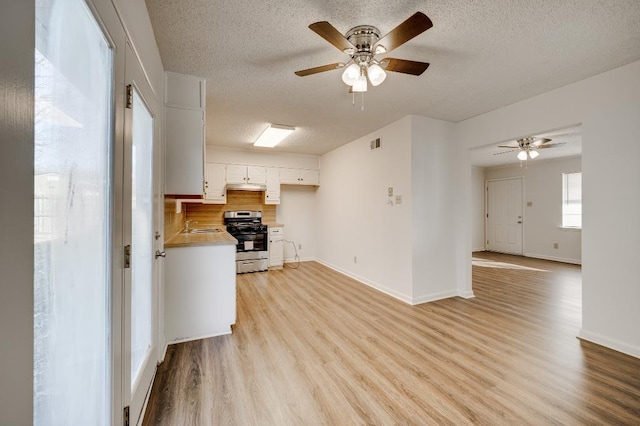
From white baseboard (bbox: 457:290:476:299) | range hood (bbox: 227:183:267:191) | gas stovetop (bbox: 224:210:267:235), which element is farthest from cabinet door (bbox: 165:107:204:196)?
white baseboard (bbox: 457:290:476:299)

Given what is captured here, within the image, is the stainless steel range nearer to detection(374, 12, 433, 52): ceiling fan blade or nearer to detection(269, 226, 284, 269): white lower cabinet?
detection(269, 226, 284, 269): white lower cabinet

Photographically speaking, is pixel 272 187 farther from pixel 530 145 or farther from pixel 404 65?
pixel 530 145

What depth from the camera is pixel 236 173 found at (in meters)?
5.45

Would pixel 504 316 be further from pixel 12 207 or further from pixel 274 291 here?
pixel 12 207

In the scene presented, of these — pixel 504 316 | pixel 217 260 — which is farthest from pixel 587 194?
pixel 217 260

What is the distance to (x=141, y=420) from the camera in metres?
1.56

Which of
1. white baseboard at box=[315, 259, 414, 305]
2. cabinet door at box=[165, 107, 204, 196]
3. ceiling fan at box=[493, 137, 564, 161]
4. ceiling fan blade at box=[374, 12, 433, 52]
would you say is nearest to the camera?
ceiling fan blade at box=[374, 12, 433, 52]

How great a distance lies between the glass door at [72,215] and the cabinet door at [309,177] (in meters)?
4.95

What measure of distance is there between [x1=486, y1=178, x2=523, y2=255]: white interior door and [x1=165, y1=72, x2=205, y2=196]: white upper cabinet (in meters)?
7.82

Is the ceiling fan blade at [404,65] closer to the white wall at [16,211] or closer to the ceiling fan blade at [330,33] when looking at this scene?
the ceiling fan blade at [330,33]

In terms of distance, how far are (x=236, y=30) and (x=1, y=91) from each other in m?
1.79

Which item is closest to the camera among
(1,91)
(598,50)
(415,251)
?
(1,91)

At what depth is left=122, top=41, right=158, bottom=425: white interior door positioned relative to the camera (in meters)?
1.32

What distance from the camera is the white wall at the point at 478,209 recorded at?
7.69 metres
